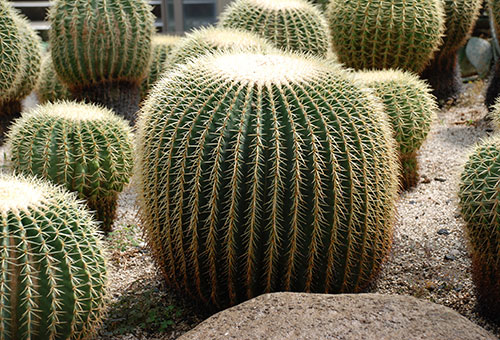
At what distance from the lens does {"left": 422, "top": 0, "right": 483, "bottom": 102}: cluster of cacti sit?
643 centimetres

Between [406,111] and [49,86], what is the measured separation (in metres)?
3.35

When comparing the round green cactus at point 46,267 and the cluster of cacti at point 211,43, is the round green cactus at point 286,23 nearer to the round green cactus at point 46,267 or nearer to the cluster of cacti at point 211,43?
the cluster of cacti at point 211,43

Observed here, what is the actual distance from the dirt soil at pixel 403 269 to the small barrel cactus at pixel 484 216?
0.31 ft

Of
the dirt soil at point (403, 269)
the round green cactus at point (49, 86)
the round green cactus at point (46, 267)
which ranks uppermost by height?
the round green cactus at point (46, 267)

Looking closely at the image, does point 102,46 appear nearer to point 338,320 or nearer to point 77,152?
point 77,152

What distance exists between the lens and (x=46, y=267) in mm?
2525

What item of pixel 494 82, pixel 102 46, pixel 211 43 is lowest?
pixel 494 82

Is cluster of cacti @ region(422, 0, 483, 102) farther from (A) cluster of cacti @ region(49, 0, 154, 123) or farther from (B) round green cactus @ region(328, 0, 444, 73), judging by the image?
(A) cluster of cacti @ region(49, 0, 154, 123)

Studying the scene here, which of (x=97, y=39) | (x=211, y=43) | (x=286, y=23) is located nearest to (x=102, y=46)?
(x=97, y=39)

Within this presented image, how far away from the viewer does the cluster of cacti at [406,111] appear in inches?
178

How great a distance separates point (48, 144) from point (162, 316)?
4.31ft

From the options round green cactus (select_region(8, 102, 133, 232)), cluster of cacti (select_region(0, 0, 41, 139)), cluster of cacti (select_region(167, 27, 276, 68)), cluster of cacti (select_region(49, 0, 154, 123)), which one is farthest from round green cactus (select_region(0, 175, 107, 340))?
cluster of cacti (select_region(49, 0, 154, 123))

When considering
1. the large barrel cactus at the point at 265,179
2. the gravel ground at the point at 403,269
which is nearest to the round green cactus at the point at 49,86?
the gravel ground at the point at 403,269

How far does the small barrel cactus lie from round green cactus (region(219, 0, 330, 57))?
7.45ft
